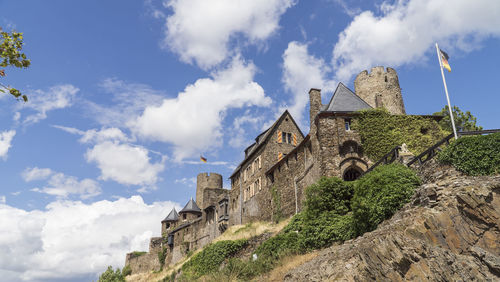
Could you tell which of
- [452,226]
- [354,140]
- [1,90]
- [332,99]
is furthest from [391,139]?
[1,90]

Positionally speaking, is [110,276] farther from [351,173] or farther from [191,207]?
[351,173]

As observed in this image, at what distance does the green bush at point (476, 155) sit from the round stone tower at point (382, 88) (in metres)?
20.7

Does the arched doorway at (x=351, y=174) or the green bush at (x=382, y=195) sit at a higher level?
the arched doorway at (x=351, y=174)

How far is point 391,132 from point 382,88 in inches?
470

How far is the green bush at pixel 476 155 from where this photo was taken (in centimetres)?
1390

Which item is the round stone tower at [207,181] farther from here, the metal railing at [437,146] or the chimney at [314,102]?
the metal railing at [437,146]

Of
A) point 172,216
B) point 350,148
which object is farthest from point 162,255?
point 350,148

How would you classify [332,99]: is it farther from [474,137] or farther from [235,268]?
[235,268]

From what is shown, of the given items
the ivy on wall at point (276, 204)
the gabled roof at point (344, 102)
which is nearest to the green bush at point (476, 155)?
the gabled roof at point (344, 102)

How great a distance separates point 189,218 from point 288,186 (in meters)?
31.0

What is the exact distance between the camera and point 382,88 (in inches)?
1415

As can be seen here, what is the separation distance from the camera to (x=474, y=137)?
581 inches

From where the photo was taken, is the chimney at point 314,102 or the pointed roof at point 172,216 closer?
the chimney at point 314,102

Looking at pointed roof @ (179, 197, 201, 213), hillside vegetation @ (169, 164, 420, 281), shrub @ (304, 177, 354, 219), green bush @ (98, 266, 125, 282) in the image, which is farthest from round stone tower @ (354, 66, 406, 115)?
pointed roof @ (179, 197, 201, 213)
